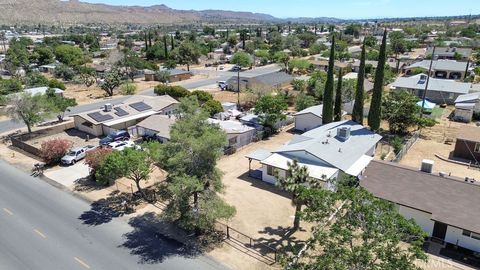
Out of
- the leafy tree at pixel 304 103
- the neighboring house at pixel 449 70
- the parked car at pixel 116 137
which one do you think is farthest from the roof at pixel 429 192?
the neighboring house at pixel 449 70

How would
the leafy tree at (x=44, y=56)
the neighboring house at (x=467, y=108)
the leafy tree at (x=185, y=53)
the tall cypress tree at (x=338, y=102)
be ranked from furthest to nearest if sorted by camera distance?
the leafy tree at (x=185, y=53)
the leafy tree at (x=44, y=56)
the neighboring house at (x=467, y=108)
the tall cypress tree at (x=338, y=102)

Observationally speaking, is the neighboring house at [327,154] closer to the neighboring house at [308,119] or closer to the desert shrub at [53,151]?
the neighboring house at [308,119]

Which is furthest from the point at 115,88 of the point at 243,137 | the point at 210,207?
the point at 210,207

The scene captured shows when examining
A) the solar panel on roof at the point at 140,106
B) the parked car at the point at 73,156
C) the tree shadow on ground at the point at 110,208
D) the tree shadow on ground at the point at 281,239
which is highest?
the solar panel on roof at the point at 140,106

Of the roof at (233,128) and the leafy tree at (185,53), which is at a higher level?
the leafy tree at (185,53)

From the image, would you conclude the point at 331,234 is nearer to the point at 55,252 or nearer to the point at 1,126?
the point at 55,252

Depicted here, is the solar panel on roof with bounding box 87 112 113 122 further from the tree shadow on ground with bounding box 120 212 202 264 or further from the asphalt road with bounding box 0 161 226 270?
the tree shadow on ground with bounding box 120 212 202 264

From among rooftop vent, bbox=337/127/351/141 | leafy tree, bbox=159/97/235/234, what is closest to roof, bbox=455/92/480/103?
rooftop vent, bbox=337/127/351/141
